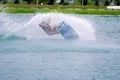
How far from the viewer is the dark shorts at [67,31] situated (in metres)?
31.1

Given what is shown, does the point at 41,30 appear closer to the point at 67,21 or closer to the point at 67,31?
the point at 67,21

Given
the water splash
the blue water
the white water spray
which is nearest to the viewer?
the blue water

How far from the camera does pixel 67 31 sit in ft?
103

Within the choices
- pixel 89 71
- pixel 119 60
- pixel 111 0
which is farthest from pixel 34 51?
pixel 111 0

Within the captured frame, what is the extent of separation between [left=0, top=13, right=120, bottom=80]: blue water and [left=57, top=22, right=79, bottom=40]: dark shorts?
13.3 inches

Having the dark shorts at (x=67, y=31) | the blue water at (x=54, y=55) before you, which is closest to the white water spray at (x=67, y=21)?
the blue water at (x=54, y=55)

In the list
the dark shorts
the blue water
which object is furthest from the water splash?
the dark shorts

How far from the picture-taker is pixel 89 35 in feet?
107

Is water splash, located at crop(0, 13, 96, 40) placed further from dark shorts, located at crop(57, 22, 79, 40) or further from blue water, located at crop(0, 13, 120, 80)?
dark shorts, located at crop(57, 22, 79, 40)

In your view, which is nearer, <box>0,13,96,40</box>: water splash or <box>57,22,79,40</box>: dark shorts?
<box>57,22,79,40</box>: dark shorts

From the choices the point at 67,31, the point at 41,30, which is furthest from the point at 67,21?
the point at 41,30

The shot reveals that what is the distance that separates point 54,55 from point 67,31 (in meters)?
6.51

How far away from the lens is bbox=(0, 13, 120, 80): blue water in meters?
20.0

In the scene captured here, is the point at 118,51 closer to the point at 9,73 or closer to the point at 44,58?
the point at 44,58
